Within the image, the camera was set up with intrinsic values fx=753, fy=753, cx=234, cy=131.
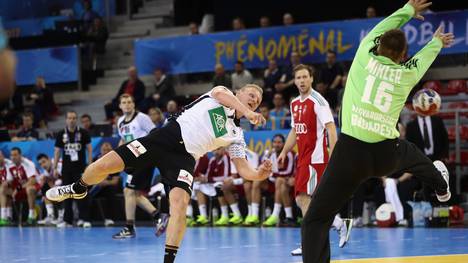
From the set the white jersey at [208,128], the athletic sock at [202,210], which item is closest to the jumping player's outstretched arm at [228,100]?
the white jersey at [208,128]

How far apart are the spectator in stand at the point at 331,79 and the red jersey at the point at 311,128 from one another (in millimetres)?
7411

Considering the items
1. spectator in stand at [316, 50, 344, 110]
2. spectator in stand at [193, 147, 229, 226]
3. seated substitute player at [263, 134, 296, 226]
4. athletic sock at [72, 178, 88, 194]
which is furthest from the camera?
spectator in stand at [316, 50, 344, 110]

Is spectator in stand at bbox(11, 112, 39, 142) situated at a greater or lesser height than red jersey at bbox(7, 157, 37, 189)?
greater

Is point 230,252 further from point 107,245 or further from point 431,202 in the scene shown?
point 431,202

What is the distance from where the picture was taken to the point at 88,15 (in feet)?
75.9

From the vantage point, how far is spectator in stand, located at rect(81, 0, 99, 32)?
75.3 feet

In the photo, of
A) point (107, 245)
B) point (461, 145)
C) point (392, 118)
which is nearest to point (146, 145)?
point (392, 118)

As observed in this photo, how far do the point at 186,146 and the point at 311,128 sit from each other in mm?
2550

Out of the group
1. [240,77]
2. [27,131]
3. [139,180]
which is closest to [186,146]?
[139,180]

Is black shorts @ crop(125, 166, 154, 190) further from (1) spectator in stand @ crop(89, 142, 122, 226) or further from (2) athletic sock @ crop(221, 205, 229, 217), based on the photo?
(1) spectator in stand @ crop(89, 142, 122, 226)

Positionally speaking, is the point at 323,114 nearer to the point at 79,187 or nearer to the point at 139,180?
the point at 79,187

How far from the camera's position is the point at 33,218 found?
685 inches

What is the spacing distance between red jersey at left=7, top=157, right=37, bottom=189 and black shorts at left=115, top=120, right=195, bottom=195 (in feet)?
36.4

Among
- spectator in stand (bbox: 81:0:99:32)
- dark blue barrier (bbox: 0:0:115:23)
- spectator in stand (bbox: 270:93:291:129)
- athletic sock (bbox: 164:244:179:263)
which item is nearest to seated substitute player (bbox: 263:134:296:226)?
spectator in stand (bbox: 270:93:291:129)
